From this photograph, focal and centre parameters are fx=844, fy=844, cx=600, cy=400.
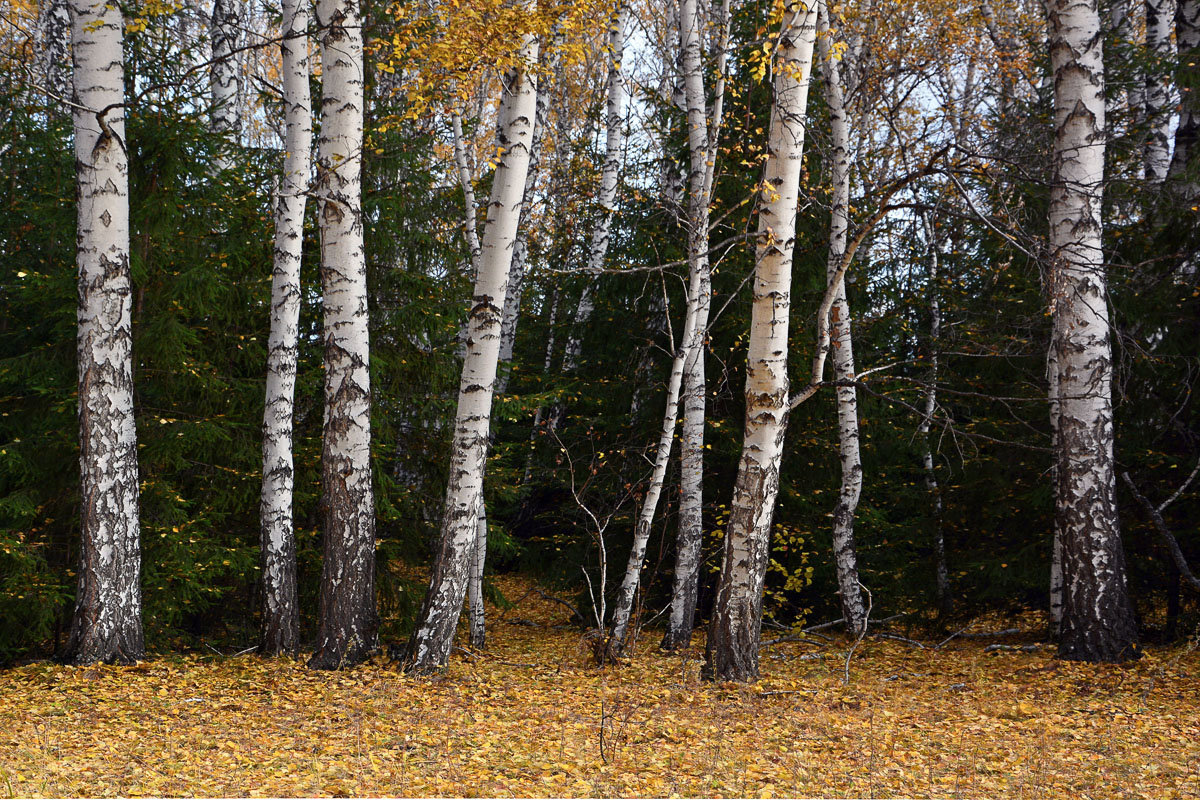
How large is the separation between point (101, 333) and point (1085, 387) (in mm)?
7617

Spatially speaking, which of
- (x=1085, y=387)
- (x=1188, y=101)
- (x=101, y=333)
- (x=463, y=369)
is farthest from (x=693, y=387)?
(x=1188, y=101)

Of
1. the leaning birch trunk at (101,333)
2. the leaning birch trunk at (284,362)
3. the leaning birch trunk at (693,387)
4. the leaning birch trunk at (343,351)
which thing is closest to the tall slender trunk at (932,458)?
the leaning birch trunk at (693,387)

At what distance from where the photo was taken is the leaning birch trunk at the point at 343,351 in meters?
6.44

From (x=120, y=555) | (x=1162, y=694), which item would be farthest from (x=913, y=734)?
(x=120, y=555)

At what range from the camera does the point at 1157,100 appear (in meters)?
9.77

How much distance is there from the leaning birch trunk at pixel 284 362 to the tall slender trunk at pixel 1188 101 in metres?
7.67

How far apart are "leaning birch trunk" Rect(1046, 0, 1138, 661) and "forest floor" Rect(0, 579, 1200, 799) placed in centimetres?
41

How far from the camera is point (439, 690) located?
6219mm

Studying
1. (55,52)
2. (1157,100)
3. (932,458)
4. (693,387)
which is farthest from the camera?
(55,52)

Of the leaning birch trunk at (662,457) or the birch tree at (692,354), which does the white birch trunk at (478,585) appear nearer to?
the birch tree at (692,354)

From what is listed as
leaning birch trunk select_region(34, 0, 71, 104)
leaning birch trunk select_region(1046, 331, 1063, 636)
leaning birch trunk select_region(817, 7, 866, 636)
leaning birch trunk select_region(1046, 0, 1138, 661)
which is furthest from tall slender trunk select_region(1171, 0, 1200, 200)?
leaning birch trunk select_region(34, 0, 71, 104)

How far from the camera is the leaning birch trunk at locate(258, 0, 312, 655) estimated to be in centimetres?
719

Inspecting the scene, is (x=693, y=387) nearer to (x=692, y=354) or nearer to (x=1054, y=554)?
(x=692, y=354)

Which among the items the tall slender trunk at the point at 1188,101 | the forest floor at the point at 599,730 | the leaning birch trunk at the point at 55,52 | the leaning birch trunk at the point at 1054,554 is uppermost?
the leaning birch trunk at the point at 55,52
